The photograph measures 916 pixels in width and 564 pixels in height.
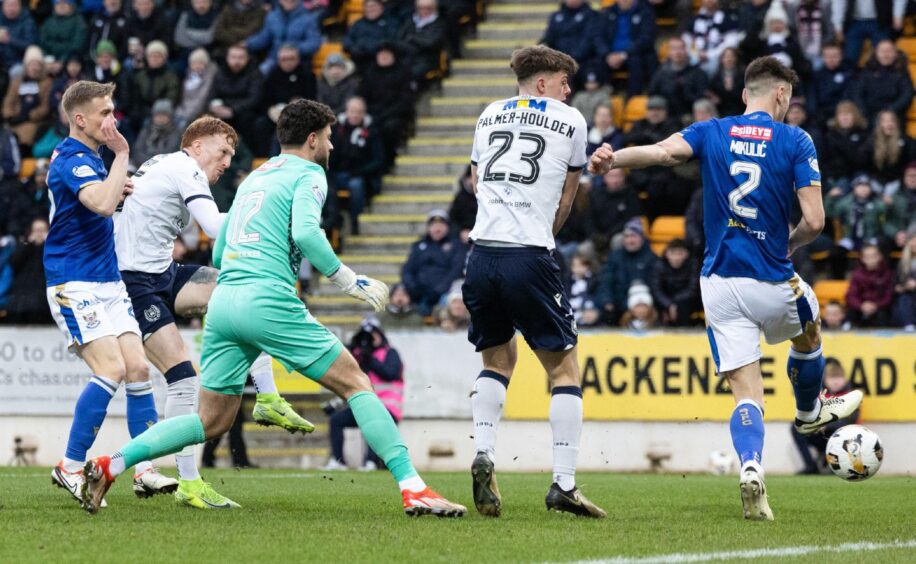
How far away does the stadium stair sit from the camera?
21.2 m

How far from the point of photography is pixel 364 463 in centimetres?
1809

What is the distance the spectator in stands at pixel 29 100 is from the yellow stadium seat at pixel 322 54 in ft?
13.5

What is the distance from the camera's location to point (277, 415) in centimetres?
971

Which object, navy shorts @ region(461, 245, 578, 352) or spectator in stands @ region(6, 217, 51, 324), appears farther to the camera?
spectator in stands @ region(6, 217, 51, 324)

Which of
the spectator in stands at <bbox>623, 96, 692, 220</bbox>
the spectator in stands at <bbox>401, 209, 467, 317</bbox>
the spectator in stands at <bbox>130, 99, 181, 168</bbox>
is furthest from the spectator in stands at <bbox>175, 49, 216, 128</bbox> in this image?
the spectator in stands at <bbox>623, 96, 692, 220</bbox>

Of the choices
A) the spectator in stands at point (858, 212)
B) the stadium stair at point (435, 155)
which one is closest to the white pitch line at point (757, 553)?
the spectator in stands at point (858, 212)

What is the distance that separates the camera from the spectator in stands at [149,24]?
78.7 feet

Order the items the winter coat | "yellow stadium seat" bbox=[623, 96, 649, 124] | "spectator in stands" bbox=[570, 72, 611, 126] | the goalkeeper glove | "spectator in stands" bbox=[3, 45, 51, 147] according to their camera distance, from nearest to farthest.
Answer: the goalkeeper glove < "spectator in stands" bbox=[570, 72, 611, 126] < "yellow stadium seat" bbox=[623, 96, 649, 124] < "spectator in stands" bbox=[3, 45, 51, 147] < the winter coat

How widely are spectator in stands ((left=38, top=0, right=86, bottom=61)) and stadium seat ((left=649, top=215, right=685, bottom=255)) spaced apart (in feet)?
33.4

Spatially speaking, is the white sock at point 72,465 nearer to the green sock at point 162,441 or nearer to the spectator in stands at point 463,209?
the green sock at point 162,441

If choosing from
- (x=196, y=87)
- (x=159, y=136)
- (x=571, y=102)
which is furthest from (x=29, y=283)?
(x=571, y=102)

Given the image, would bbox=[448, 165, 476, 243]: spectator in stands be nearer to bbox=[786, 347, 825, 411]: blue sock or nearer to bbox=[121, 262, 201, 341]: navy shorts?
bbox=[121, 262, 201, 341]: navy shorts

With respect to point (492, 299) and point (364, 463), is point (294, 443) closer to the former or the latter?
point (364, 463)

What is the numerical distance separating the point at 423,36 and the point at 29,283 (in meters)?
6.82
